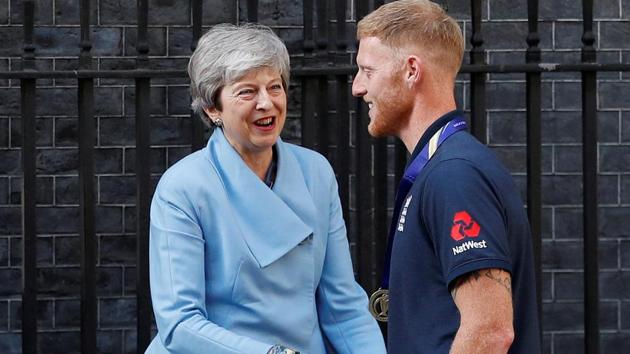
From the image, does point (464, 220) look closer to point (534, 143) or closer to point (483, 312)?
point (483, 312)

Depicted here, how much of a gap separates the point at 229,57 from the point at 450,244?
1228 mm

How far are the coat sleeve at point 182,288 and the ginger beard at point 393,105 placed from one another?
0.78m

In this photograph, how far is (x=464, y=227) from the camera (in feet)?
8.32

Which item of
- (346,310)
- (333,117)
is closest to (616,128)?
(333,117)

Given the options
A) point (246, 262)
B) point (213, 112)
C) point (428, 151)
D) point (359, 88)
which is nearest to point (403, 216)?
point (428, 151)

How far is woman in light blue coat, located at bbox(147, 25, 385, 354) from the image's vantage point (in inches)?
135

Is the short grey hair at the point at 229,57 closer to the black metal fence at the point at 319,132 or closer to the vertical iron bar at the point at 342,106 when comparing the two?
the black metal fence at the point at 319,132

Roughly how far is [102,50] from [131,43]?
144 mm

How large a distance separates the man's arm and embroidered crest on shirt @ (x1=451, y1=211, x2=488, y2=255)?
0.06 m

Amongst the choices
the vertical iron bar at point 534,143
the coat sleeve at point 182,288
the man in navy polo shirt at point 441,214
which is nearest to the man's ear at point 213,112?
the coat sleeve at point 182,288

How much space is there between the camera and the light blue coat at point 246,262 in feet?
11.2

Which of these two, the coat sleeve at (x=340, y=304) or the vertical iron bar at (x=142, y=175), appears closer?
the coat sleeve at (x=340, y=304)

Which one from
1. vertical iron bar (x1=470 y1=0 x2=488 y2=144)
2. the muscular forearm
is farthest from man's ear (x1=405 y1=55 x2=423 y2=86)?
vertical iron bar (x1=470 y1=0 x2=488 y2=144)

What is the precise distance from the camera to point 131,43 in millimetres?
6359
